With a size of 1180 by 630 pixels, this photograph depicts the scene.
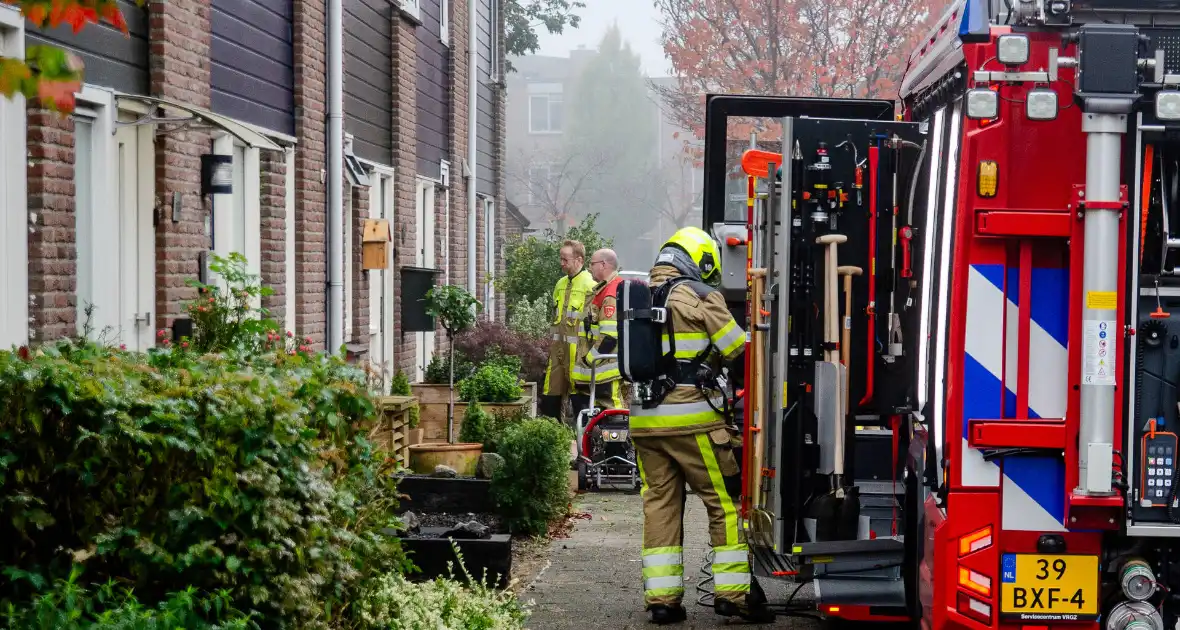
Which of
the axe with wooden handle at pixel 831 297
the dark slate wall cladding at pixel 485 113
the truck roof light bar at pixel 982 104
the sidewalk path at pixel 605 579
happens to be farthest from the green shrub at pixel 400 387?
the truck roof light bar at pixel 982 104

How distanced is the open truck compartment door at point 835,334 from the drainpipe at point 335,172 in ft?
20.9

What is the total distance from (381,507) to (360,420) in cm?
42

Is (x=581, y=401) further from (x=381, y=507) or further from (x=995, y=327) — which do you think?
(x=995, y=327)

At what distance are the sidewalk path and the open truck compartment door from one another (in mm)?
1060

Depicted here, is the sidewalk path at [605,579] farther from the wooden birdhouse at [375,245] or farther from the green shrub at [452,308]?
the wooden birdhouse at [375,245]

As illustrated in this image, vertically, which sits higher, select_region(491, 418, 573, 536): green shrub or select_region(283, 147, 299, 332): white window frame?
select_region(283, 147, 299, 332): white window frame

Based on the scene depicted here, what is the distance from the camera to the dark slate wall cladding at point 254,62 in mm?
9820

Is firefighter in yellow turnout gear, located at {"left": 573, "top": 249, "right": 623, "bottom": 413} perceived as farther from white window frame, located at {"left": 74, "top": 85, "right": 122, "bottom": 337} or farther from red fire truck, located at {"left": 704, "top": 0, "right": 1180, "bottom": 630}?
red fire truck, located at {"left": 704, "top": 0, "right": 1180, "bottom": 630}

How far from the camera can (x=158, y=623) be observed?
423 cm

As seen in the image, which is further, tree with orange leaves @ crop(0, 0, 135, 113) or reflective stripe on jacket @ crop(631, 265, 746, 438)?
reflective stripe on jacket @ crop(631, 265, 746, 438)

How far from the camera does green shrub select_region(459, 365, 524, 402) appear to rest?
43.3ft

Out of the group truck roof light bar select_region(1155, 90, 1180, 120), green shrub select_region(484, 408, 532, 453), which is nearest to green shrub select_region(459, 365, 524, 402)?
green shrub select_region(484, 408, 532, 453)

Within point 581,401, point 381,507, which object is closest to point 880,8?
point 581,401

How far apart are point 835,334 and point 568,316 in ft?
24.3
